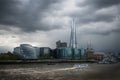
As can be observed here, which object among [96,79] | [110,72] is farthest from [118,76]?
[96,79]

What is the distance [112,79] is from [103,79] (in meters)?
1.34

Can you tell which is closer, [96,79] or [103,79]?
[103,79]

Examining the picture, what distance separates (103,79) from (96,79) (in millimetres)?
2404

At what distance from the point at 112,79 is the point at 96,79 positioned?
3.66 m

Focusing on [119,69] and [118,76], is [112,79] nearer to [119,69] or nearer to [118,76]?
[118,76]

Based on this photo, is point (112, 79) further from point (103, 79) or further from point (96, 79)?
point (96, 79)

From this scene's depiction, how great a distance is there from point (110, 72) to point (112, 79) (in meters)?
1.53

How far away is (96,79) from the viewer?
26469 millimetres

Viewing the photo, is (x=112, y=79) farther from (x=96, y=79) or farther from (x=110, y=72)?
(x=96, y=79)

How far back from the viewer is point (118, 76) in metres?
24.1

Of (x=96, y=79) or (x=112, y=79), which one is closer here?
(x=112, y=79)

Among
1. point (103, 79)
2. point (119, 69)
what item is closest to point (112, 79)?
point (103, 79)

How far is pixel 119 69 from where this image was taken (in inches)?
1004

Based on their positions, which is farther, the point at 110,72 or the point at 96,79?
the point at 96,79
